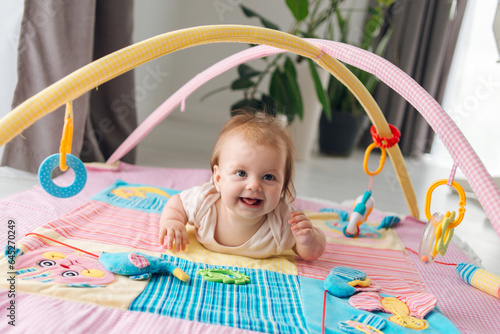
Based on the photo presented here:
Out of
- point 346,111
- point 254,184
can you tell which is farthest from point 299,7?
point 254,184

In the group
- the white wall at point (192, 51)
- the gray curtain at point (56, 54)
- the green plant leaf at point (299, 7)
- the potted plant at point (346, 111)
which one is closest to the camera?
the gray curtain at point (56, 54)

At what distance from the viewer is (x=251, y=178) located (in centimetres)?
109

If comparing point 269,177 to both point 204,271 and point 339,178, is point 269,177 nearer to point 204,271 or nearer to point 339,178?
point 204,271

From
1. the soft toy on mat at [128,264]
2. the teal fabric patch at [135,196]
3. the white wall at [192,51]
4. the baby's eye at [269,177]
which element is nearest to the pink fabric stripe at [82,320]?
the soft toy on mat at [128,264]

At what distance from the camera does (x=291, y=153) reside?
118 centimetres

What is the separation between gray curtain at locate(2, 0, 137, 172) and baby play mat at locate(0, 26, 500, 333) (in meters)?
0.41

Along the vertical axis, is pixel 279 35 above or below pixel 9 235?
above

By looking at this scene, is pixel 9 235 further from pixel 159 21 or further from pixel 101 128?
pixel 159 21

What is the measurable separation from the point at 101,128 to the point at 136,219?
0.94 m

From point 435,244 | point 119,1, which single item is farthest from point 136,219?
point 119,1

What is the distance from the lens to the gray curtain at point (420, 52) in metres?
3.46

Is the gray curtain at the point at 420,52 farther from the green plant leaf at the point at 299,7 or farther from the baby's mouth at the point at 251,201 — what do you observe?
the baby's mouth at the point at 251,201

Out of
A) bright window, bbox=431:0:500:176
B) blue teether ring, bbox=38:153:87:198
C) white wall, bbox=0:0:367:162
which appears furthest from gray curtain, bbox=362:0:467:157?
blue teether ring, bbox=38:153:87:198

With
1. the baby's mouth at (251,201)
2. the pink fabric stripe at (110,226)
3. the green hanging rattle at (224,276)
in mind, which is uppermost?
the baby's mouth at (251,201)
